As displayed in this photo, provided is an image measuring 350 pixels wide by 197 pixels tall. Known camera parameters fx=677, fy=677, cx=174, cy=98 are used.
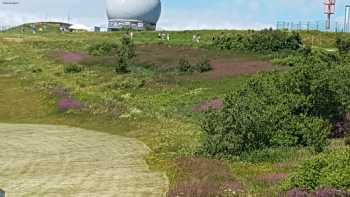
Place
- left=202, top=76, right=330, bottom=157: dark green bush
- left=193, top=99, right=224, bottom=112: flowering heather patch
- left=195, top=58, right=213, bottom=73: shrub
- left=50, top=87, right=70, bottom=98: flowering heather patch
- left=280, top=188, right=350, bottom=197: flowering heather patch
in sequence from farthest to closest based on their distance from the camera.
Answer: left=195, top=58, right=213, bottom=73: shrub → left=50, top=87, right=70, bottom=98: flowering heather patch → left=193, top=99, right=224, bottom=112: flowering heather patch → left=202, top=76, right=330, bottom=157: dark green bush → left=280, top=188, right=350, bottom=197: flowering heather patch

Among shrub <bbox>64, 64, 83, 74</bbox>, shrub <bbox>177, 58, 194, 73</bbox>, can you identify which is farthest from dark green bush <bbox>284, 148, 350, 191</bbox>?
shrub <bbox>64, 64, 83, 74</bbox>

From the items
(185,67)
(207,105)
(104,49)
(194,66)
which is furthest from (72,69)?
(207,105)

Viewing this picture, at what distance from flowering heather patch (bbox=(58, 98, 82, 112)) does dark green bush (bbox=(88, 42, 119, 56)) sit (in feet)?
99.4

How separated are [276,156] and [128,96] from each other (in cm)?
2564

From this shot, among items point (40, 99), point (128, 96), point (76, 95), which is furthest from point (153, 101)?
point (40, 99)

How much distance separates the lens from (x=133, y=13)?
124 m

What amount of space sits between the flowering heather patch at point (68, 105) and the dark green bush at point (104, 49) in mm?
30298

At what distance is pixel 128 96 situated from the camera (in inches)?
1960

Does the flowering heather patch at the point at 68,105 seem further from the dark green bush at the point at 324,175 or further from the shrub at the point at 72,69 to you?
the dark green bush at the point at 324,175

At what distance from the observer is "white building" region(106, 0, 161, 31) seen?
123188 millimetres

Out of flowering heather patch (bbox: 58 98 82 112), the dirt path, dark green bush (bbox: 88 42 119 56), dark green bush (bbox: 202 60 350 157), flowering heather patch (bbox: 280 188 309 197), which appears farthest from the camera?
dark green bush (bbox: 88 42 119 56)

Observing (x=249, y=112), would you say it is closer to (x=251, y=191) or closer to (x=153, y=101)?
(x=251, y=191)

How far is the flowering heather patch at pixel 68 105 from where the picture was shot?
46.0m

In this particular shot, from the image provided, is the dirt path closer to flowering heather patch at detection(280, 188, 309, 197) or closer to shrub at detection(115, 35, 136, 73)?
flowering heather patch at detection(280, 188, 309, 197)
